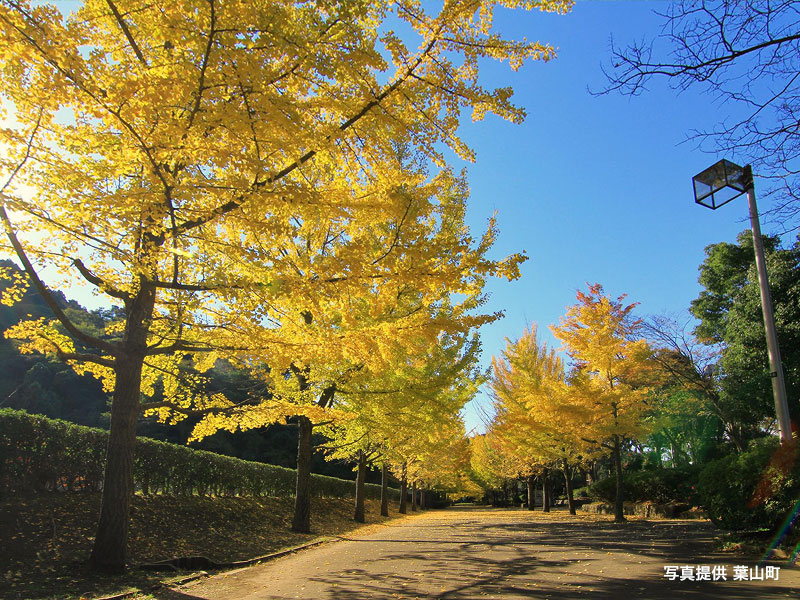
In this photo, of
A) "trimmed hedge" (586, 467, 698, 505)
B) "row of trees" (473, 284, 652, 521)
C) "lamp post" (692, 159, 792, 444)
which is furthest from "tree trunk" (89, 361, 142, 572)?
"trimmed hedge" (586, 467, 698, 505)

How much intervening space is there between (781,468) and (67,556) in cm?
986

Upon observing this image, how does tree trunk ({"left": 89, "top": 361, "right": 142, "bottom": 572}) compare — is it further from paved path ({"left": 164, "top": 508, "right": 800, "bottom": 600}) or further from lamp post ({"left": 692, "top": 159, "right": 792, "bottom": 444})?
lamp post ({"left": 692, "top": 159, "right": 792, "bottom": 444})

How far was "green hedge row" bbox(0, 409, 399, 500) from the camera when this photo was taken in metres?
7.45

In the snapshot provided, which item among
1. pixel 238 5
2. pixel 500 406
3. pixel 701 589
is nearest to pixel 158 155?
pixel 238 5

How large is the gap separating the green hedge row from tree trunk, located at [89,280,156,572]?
2.66 meters

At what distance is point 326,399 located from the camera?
11555 mm

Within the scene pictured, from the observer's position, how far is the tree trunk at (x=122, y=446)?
5875 millimetres

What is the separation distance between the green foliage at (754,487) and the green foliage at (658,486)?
1011cm

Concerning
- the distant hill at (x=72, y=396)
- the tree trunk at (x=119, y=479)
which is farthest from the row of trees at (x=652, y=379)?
the distant hill at (x=72, y=396)

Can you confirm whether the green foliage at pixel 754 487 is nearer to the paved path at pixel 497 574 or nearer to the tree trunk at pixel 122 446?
the paved path at pixel 497 574

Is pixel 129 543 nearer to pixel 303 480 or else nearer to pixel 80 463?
pixel 80 463

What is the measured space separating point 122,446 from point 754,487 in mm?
8809

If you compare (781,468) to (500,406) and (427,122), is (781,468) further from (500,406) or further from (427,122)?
(500,406)

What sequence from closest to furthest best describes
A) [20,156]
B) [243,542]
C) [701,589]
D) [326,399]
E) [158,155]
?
[158,155] < [20,156] < [701,589] < [243,542] < [326,399]
